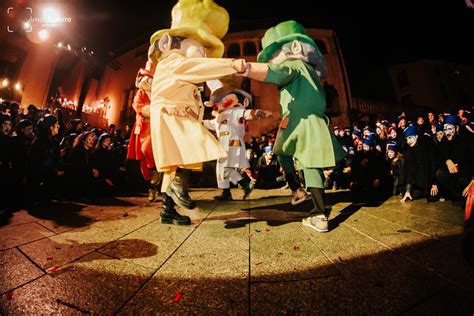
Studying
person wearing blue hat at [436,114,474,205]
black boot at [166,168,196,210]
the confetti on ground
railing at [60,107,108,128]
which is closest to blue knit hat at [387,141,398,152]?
person wearing blue hat at [436,114,474,205]

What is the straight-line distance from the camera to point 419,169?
14.4ft

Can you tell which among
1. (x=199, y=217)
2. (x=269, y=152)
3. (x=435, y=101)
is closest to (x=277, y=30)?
(x=199, y=217)

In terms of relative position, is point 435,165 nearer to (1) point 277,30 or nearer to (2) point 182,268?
(1) point 277,30

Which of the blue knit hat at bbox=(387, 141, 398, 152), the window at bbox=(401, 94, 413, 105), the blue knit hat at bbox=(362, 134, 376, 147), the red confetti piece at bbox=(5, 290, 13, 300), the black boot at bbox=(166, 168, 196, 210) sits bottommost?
the red confetti piece at bbox=(5, 290, 13, 300)

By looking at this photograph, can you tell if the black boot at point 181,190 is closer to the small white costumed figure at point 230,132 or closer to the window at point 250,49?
the small white costumed figure at point 230,132

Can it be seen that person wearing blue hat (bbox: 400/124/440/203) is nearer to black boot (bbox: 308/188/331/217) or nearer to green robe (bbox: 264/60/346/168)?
green robe (bbox: 264/60/346/168)

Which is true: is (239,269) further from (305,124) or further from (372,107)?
(372,107)

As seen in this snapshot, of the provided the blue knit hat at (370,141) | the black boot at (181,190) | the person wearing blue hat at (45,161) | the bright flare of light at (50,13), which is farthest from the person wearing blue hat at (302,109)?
the bright flare of light at (50,13)

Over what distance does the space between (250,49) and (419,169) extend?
19.1 metres

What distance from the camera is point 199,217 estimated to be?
10.4ft

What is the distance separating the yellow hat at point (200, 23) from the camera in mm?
2617

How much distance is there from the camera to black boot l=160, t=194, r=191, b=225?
8.93 ft

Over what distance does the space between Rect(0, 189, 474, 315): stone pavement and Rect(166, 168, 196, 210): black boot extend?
0.32 metres

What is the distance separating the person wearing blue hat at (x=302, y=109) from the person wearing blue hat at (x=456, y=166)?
2.59 meters
